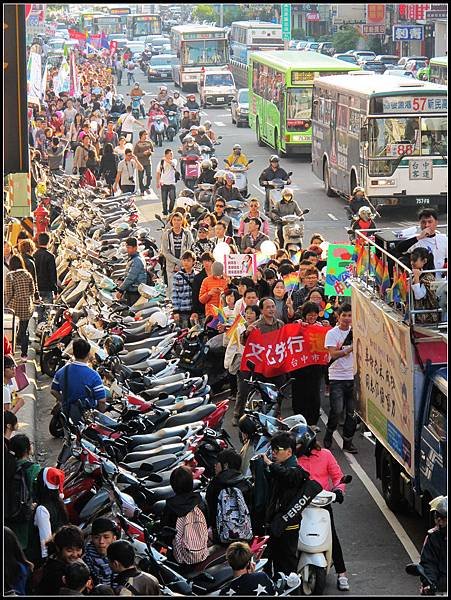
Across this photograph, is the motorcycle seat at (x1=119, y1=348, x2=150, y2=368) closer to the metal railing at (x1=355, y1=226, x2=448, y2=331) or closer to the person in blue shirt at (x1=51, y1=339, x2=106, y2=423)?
the person in blue shirt at (x1=51, y1=339, x2=106, y2=423)

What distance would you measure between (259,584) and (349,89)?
24.6m

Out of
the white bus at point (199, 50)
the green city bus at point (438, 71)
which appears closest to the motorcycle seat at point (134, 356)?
the green city bus at point (438, 71)

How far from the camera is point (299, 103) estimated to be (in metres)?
42.4

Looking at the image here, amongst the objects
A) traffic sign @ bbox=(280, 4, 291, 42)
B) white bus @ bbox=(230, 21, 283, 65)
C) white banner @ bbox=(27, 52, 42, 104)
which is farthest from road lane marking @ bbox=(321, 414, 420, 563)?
traffic sign @ bbox=(280, 4, 291, 42)

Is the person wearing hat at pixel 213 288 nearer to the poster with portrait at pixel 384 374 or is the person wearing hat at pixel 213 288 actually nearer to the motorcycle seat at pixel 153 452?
the poster with portrait at pixel 384 374

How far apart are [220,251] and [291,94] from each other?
23.7 meters

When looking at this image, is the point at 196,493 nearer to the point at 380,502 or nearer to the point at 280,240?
the point at 380,502

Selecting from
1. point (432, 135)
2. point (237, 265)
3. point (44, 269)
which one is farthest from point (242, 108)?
point (237, 265)

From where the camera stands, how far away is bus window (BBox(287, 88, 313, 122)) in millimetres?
→ 42188

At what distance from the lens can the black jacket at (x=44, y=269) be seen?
20359 millimetres

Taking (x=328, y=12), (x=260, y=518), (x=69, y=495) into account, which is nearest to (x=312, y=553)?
(x=260, y=518)

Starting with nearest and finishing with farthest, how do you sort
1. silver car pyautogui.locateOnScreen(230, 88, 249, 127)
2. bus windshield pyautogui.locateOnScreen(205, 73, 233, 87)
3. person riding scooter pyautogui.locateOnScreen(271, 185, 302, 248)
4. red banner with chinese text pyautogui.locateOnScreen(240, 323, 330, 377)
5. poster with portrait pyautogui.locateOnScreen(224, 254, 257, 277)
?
red banner with chinese text pyautogui.locateOnScreen(240, 323, 330, 377) < poster with portrait pyautogui.locateOnScreen(224, 254, 257, 277) < person riding scooter pyautogui.locateOnScreen(271, 185, 302, 248) < silver car pyautogui.locateOnScreen(230, 88, 249, 127) < bus windshield pyautogui.locateOnScreen(205, 73, 233, 87)

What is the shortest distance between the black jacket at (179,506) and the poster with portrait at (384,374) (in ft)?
7.72

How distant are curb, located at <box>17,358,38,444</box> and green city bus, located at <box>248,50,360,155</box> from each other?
23366mm
